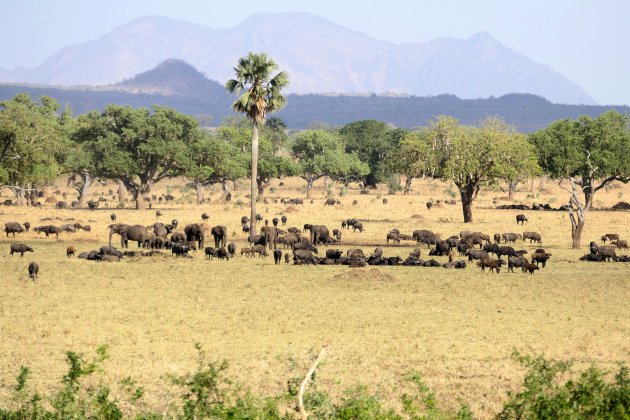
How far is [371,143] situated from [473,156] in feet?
208

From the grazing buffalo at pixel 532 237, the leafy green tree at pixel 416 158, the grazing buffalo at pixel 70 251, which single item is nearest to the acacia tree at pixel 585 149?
the leafy green tree at pixel 416 158

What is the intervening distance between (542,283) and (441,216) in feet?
123

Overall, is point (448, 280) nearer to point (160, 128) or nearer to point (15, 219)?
point (15, 219)

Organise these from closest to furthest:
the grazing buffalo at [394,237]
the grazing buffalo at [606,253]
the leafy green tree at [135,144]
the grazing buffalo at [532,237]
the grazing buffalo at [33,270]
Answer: the grazing buffalo at [33,270], the grazing buffalo at [606,253], the grazing buffalo at [532,237], the grazing buffalo at [394,237], the leafy green tree at [135,144]

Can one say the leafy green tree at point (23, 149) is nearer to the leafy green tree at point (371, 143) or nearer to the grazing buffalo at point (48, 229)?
the grazing buffalo at point (48, 229)

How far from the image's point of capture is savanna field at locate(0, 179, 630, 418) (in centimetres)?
1978

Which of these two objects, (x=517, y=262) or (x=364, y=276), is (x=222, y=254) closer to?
(x=364, y=276)

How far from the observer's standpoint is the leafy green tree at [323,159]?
10500cm

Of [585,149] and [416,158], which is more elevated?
[585,149]

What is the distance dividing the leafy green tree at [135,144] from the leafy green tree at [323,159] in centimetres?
2943

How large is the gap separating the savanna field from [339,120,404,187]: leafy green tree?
7346 centimetres

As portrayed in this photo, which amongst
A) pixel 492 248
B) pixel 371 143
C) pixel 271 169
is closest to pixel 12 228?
pixel 492 248

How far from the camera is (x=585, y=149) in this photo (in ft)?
250

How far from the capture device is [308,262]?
41062mm
